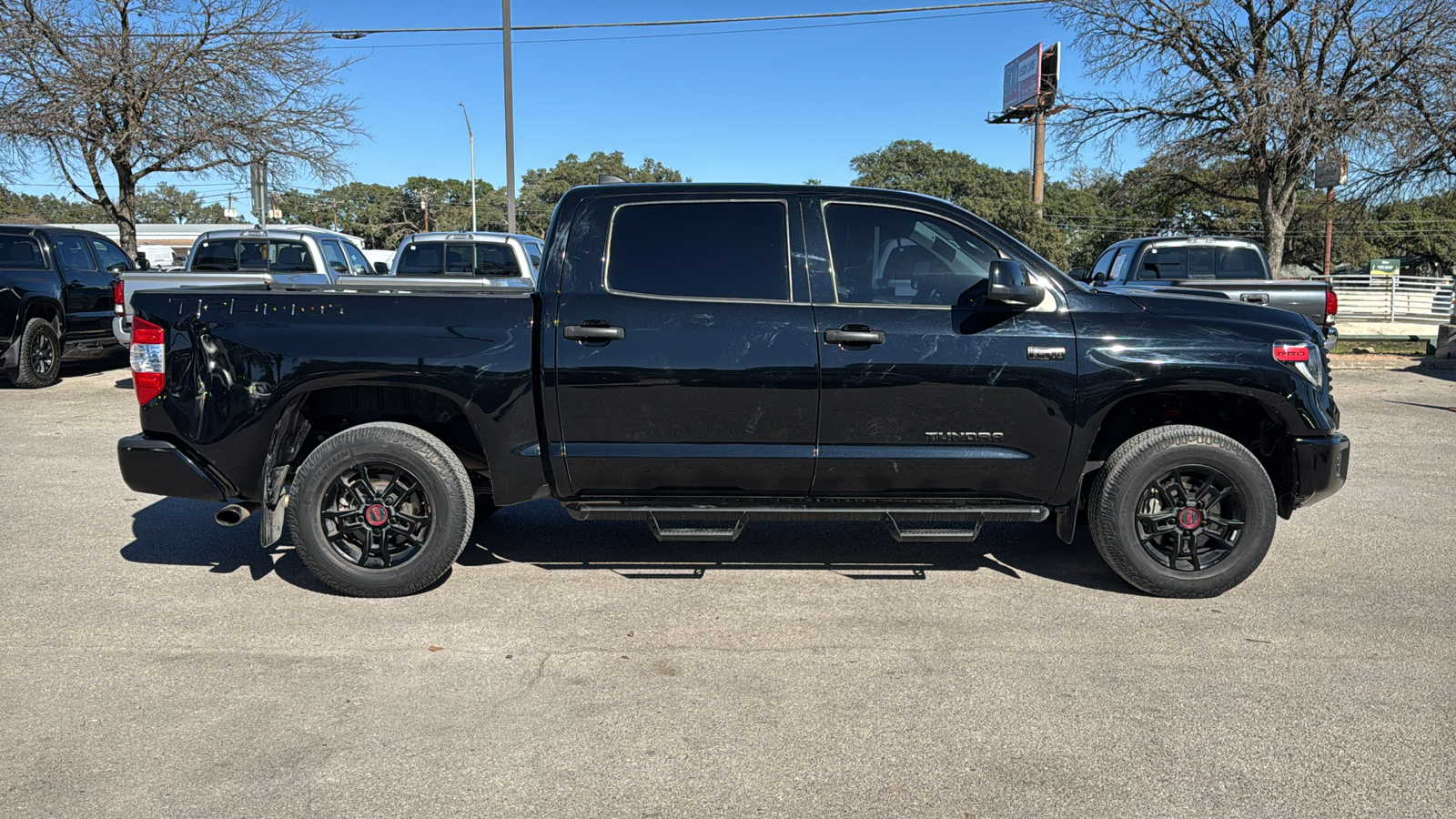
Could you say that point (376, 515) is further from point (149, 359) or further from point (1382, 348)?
point (1382, 348)

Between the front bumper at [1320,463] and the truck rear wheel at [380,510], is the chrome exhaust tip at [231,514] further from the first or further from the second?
the front bumper at [1320,463]

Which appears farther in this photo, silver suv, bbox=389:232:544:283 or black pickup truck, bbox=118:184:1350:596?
silver suv, bbox=389:232:544:283

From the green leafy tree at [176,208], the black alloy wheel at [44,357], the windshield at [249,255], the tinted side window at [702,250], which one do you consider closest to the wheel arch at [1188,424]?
the tinted side window at [702,250]

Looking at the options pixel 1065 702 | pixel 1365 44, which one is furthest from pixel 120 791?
pixel 1365 44

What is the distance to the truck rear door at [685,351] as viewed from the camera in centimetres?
478

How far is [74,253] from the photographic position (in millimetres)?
13555

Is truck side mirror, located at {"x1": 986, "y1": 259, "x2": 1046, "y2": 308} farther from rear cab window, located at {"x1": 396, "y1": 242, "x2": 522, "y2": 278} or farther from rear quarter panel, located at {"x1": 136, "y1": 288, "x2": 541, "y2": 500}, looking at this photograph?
rear cab window, located at {"x1": 396, "y1": 242, "x2": 522, "y2": 278}

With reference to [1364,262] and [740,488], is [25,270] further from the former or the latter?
[1364,262]

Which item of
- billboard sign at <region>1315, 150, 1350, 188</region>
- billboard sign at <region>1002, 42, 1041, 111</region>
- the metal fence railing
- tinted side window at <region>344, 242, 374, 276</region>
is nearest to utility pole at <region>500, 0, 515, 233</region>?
tinted side window at <region>344, 242, 374, 276</region>

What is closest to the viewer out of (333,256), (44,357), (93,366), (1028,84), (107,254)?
(44,357)

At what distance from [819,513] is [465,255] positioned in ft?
29.7

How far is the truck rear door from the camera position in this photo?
478cm

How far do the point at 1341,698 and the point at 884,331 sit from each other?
7.50ft

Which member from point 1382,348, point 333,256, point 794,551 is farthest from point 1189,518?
point 1382,348
